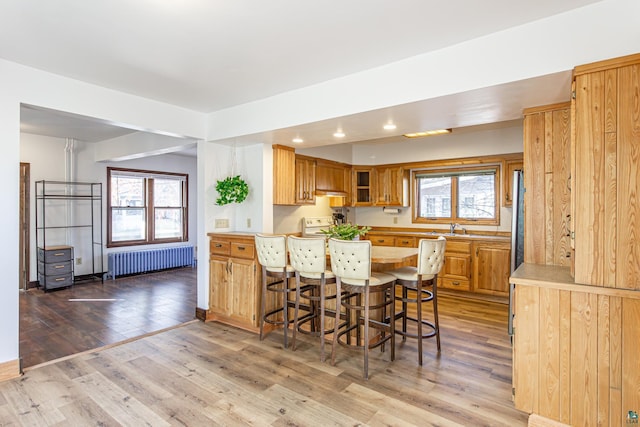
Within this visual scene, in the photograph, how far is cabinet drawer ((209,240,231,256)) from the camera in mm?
4038

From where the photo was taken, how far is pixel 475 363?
2996 mm

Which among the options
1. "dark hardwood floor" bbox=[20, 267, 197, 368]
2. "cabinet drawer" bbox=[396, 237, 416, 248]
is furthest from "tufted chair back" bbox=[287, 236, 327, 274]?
"cabinet drawer" bbox=[396, 237, 416, 248]

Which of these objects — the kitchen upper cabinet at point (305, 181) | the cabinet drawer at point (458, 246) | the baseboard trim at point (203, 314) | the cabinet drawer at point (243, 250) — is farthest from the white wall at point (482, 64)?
the cabinet drawer at point (458, 246)

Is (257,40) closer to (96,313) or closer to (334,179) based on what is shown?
(334,179)

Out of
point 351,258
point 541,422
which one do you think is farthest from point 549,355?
point 351,258

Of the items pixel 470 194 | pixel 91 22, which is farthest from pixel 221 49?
pixel 470 194

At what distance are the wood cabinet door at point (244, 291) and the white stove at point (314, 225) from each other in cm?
150

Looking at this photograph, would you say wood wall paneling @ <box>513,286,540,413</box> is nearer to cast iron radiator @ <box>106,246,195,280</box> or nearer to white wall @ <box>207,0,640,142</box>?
white wall @ <box>207,0,640,142</box>

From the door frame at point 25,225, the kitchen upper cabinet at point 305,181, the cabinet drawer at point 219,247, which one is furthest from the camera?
the door frame at point 25,225

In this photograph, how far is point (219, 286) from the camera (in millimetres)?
4129

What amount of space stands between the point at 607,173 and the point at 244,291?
10.9ft

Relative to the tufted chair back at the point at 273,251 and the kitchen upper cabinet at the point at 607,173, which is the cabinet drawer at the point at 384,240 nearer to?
the tufted chair back at the point at 273,251

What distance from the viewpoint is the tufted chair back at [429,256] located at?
2.98 meters

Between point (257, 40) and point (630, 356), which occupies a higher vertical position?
point (257, 40)
